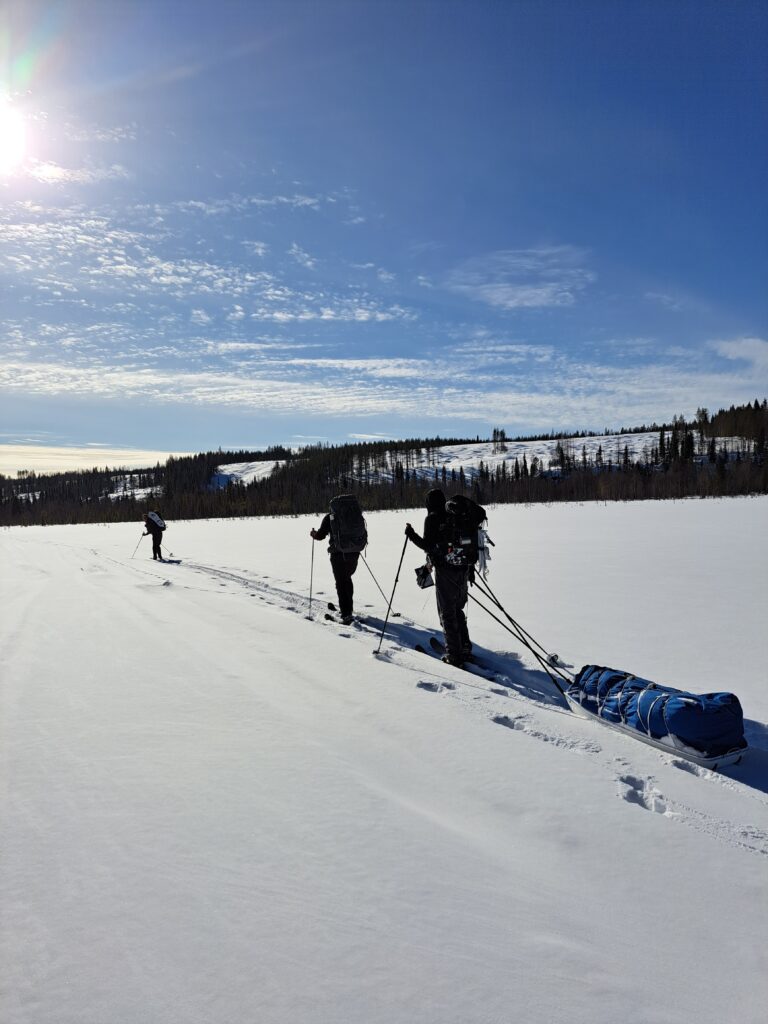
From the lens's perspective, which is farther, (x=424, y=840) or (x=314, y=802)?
(x=314, y=802)

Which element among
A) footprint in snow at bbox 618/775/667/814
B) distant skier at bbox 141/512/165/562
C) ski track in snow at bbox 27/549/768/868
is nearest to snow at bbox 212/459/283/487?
distant skier at bbox 141/512/165/562

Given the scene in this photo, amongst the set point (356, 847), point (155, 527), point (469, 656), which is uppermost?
point (155, 527)

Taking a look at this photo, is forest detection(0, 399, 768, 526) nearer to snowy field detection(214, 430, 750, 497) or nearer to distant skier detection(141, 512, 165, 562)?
snowy field detection(214, 430, 750, 497)

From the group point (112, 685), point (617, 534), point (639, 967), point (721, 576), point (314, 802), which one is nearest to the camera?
point (639, 967)

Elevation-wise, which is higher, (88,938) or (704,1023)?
(88,938)

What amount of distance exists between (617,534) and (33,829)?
22434 mm

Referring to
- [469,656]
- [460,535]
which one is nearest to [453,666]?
[469,656]

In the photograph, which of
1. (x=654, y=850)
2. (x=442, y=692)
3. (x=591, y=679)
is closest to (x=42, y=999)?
(x=654, y=850)

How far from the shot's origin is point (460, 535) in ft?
24.7

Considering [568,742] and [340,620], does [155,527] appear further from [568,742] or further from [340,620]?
[568,742]

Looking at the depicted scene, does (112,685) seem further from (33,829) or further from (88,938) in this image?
(88,938)

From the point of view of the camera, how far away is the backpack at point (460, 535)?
24.7ft

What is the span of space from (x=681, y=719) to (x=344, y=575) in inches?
245

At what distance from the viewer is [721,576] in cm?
1261
